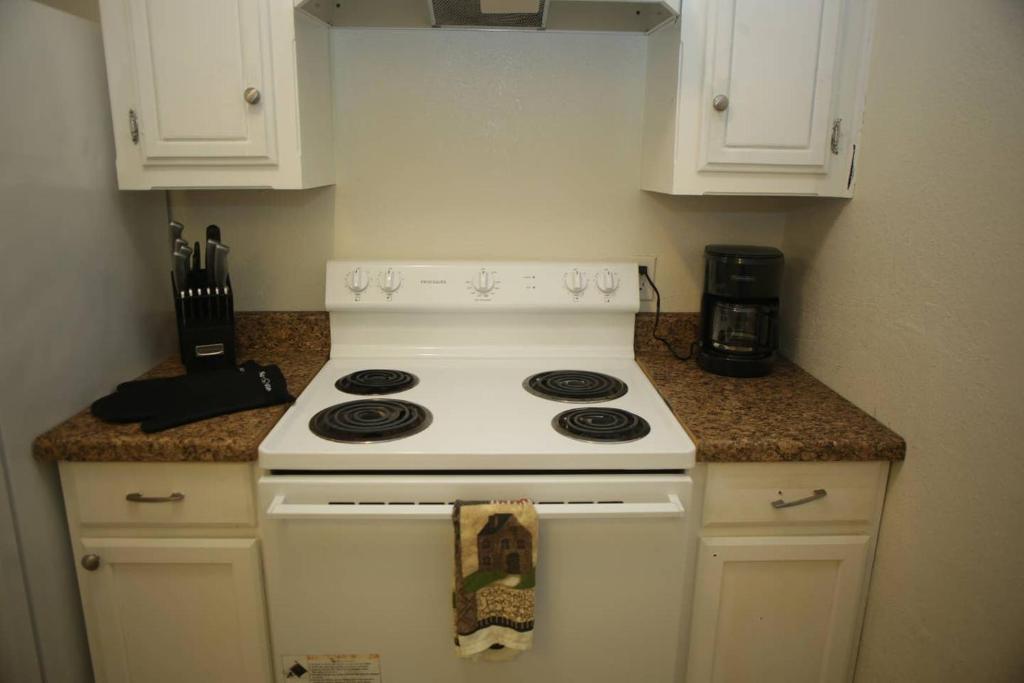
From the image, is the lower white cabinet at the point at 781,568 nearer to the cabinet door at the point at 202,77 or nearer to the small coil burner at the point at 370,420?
the small coil burner at the point at 370,420

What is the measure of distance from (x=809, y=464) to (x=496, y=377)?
2.53 ft

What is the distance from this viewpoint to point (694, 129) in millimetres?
1553

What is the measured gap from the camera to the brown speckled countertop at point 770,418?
138 centimetres

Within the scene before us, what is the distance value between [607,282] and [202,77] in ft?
3.63

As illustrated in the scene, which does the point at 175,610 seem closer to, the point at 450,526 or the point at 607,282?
the point at 450,526

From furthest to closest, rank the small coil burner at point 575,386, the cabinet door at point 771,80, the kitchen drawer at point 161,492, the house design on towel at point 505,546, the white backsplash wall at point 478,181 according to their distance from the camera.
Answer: the white backsplash wall at point 478,181 → the small coil burner at point 575,386 → the cabinet door at point 771,80 → the kitchen drawer at point 161,492 → the house design on towel at point 505,546

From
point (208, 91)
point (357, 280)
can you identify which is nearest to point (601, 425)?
point (357, 280)

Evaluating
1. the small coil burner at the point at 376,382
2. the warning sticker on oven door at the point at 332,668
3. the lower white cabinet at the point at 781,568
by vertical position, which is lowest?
the warning sticker on oven door at the point at 332,668

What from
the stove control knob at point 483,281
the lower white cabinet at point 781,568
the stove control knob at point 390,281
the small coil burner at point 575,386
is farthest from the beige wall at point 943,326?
the stove control knob at point 390,281

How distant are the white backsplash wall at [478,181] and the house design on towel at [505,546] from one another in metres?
0.91

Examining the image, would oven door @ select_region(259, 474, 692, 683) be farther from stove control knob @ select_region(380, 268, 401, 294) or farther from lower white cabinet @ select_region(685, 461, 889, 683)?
stove control knob @ select_region(380, 268, 401, 294)

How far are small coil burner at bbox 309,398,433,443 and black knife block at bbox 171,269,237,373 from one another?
0.39 metres

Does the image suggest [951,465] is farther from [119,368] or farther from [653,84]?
[119,368]

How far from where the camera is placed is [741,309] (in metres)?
1.73
